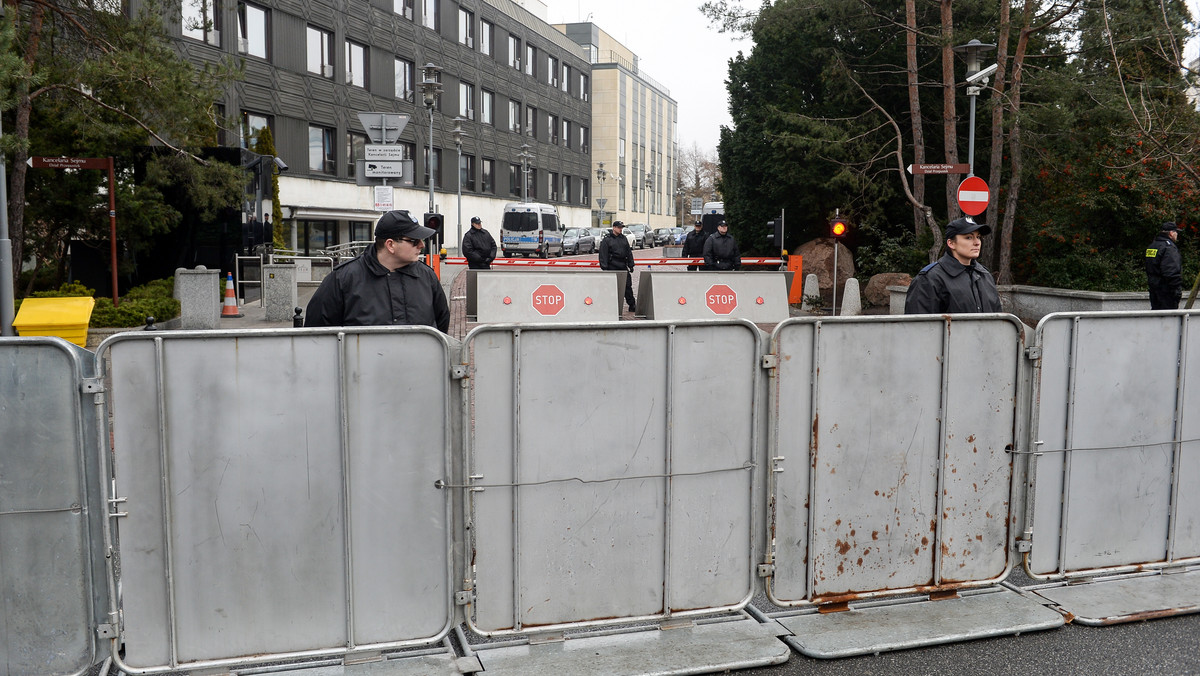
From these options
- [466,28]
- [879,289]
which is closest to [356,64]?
[466,28]

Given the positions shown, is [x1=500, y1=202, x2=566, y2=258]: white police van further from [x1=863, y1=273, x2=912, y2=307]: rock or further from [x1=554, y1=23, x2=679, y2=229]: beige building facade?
[x1=554, y1=23, x2=679, y2=229]: beige building facade

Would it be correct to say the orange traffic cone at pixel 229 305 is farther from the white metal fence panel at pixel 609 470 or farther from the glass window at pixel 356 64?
the glass window at pixel 356 64

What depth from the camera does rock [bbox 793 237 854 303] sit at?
2652 cm

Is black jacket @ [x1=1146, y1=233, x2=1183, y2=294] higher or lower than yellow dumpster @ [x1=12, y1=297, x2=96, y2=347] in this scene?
higher

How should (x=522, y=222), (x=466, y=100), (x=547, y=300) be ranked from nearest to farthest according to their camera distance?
(x=547, y=300) → (x=522, y=222) → (x=466, y=100)

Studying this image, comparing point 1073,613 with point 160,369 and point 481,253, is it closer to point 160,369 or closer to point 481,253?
point 160,369

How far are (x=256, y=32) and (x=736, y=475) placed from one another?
39470 millimetres

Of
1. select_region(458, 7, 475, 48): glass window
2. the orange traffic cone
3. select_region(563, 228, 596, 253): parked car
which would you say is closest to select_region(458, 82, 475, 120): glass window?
select_region(458, 7, 475, 48): glass window

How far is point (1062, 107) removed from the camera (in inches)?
706

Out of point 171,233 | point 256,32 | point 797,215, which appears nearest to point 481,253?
point 171,233

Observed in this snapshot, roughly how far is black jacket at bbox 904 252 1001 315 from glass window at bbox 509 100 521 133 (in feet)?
195

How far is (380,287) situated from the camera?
514cm

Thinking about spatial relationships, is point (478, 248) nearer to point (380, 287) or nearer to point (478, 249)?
point (478, 249)

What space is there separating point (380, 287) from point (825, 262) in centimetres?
2346
